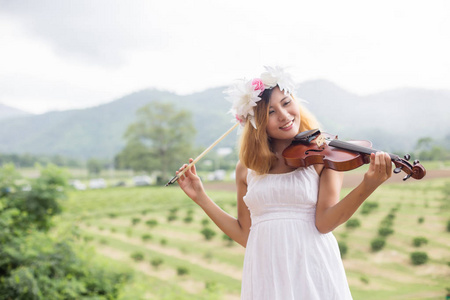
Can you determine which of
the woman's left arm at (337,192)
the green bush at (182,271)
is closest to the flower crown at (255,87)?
the woman's left arm at (337,192)

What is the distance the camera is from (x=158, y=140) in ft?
35.3

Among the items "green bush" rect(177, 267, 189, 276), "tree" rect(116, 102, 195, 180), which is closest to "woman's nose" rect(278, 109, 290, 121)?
"green bush" rect(177, 267, 189, 276)

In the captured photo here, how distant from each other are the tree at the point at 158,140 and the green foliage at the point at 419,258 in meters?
6.14

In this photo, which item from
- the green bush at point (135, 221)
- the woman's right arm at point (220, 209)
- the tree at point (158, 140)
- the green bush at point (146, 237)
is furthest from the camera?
the tree at point (158, 140)

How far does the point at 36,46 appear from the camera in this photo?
10180 millimetres

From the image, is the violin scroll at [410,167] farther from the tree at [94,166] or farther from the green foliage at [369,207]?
the tree at [94,166]

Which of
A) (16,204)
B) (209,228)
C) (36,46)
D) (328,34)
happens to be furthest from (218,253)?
(36,46)

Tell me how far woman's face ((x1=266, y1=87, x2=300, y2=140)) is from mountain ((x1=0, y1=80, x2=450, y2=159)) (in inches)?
189

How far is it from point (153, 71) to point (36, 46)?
6425 millimetres

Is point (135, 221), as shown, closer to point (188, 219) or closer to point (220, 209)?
point (188, 219)

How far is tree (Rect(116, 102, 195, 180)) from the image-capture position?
1049 cm

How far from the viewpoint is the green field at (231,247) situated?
16.8 ft

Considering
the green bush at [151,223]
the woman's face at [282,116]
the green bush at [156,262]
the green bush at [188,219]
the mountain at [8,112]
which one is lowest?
the green bush at [156,262]

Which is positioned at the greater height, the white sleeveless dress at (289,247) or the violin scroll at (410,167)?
the violin scroll at (410,167)
